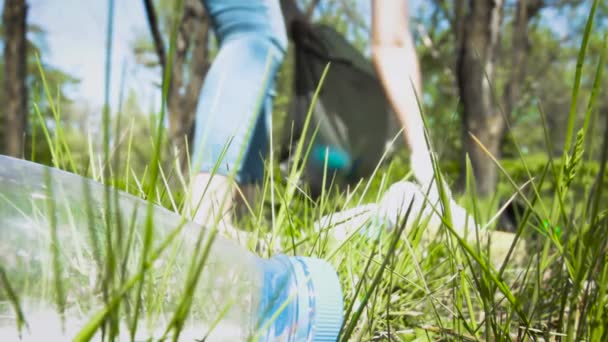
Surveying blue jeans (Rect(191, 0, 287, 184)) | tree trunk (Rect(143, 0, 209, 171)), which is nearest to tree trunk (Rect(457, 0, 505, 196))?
tree trunk (Rect(143, 0, 209, 171))

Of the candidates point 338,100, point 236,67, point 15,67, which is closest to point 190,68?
point 338,100

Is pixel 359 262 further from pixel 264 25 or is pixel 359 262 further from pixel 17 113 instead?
pixel 17 113

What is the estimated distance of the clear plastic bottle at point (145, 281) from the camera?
54 centimetres

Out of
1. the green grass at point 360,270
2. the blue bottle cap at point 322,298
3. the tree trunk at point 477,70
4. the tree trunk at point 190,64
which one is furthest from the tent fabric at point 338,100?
the blue bottle cap at point 322,298

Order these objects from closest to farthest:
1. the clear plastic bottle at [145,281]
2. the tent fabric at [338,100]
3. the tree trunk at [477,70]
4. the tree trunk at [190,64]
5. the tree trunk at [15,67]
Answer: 1. the clear plastic bottle at [145,281]
2. the tent fabric at [338,100]
3. the tree trunk at [477,70]
4. the tree trunk at [190,64]
5. the tree trunk at [15,67]

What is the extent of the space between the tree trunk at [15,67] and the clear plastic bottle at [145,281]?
7937 millimetres

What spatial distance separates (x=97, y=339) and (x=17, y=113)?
8209 mm

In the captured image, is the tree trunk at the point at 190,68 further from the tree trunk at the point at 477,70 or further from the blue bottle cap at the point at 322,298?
the blue bottle cap at the point at 322,298

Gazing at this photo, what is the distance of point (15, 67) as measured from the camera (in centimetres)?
797

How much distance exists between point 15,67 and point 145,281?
8567mm

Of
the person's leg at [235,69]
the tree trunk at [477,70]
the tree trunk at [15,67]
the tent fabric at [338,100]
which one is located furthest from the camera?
the tree trunk at [15,67]

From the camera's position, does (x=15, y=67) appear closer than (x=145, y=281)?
No

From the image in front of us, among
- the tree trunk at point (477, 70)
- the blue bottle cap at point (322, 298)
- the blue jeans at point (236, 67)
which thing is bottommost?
the blue bottle cap at point (322, 298)

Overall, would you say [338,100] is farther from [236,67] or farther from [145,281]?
[145,281]
